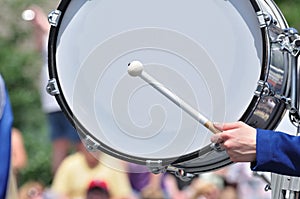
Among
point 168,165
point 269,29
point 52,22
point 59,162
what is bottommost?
point 59,162

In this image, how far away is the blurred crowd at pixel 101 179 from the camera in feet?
19.1

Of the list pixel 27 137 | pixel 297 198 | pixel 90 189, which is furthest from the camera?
pixel 27 137

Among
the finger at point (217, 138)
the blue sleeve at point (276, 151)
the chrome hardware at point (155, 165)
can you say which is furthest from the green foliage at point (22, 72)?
the blue sleeve at point (276, 151)

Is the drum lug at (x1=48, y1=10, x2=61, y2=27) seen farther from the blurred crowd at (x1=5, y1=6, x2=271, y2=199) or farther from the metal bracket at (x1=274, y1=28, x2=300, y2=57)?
the blurred crowd at (x1=5, y1=6, x2=271, y2=199)

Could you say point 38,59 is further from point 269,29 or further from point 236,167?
point 269,29

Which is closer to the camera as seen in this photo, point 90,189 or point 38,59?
point 90,189

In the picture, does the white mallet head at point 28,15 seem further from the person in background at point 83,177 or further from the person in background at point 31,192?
the person in background at point 31,192

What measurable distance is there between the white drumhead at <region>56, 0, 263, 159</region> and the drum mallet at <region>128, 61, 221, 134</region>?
5 cm

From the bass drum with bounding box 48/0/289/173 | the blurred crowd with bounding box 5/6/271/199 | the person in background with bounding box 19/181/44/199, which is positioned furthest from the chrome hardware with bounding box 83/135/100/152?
the person in background with bounding box 19/181/44/199

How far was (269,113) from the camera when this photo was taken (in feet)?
11.6

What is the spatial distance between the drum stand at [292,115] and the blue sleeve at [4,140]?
1.44 metres

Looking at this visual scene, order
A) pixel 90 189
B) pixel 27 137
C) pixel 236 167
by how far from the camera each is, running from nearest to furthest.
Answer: pixel 90 189 → pixel 236 167 → pixel 27 137

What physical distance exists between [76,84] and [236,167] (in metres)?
2.59

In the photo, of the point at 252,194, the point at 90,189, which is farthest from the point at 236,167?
the point at 90,189
